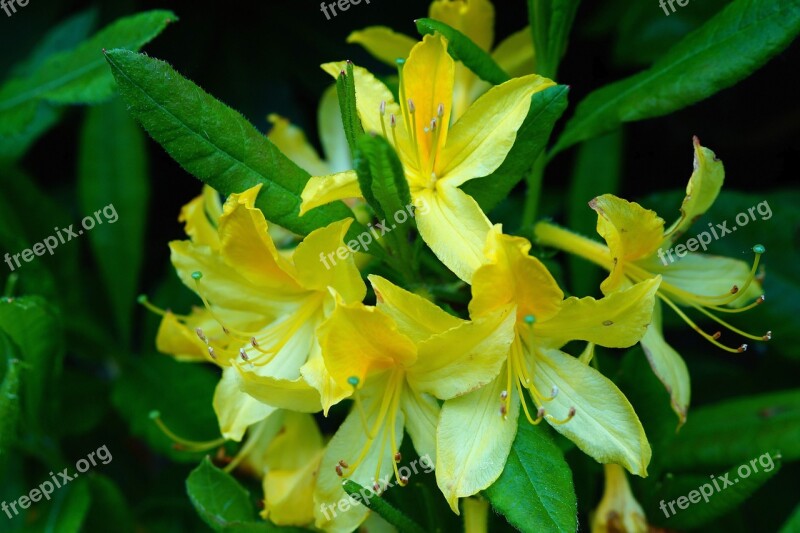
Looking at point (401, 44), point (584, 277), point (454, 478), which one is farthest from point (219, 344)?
point (584, 277)

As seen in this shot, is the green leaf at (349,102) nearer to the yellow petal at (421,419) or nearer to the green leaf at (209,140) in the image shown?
the green leaf at (209,140)

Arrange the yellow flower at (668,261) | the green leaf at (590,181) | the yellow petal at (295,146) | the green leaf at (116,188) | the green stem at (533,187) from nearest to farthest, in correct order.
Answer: the yellow flower at (668,261) → the green stem at (533,187) → the yellow petal at (295,146) → the green leaf at (590,181) → the green leaf at (116,188)

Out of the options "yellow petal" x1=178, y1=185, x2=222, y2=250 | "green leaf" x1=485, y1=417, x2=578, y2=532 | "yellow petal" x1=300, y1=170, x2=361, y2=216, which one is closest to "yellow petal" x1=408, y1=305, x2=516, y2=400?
"green leaf" x1=485, y1=417, x2=578, y2=532

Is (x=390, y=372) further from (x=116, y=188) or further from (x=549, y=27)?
(x=116, y=188)

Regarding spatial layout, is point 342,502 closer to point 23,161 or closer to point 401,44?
point 401,44

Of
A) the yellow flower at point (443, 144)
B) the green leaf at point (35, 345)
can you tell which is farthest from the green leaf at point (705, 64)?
the green leaf at point (35, 345)

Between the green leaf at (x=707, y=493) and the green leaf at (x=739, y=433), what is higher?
the green leaf at (x=707, y=493)
